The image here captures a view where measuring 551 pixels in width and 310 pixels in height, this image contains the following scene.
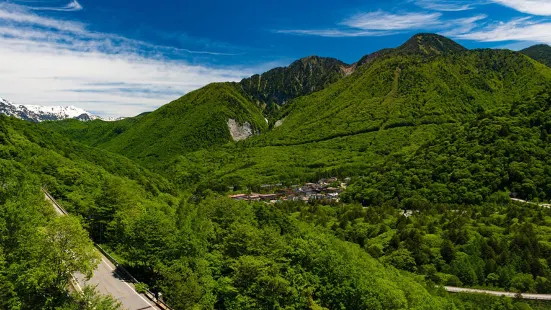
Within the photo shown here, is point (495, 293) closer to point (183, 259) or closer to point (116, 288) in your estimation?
point (183, 259)

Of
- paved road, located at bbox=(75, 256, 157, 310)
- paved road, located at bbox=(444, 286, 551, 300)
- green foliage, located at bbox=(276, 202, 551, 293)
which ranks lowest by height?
paved road, located at bbox=(444, 286, 551, 300)

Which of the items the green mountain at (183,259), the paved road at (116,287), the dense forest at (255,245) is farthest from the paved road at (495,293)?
the paved road at (116,287)

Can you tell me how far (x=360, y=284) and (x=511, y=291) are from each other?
61851mm

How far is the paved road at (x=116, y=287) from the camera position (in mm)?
39781

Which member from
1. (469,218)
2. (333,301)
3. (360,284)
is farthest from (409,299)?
(469,218)

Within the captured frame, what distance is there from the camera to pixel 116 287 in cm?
4297

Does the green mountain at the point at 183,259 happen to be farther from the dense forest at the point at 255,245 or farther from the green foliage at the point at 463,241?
the green foliage at the point at 463,241

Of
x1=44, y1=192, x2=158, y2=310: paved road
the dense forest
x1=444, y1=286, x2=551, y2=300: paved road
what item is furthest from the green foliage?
x1=44, y1=192, x2=158, y2=310: paved road

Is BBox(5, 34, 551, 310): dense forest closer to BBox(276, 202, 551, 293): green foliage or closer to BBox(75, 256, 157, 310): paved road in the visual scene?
BBox(276, 202, 551, 293): green foliage

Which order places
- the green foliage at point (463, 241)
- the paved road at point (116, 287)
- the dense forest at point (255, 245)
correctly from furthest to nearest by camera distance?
the green foliage at point (463, 241), the paved road at point (116, 287), the dense forest at point (255, 245)

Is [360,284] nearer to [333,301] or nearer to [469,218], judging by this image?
[333,301]

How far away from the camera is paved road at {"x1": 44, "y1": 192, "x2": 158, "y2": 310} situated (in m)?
39.8

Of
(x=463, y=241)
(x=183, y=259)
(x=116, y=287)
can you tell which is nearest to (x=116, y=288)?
(x=116, y=287)

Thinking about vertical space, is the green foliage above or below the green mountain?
below
